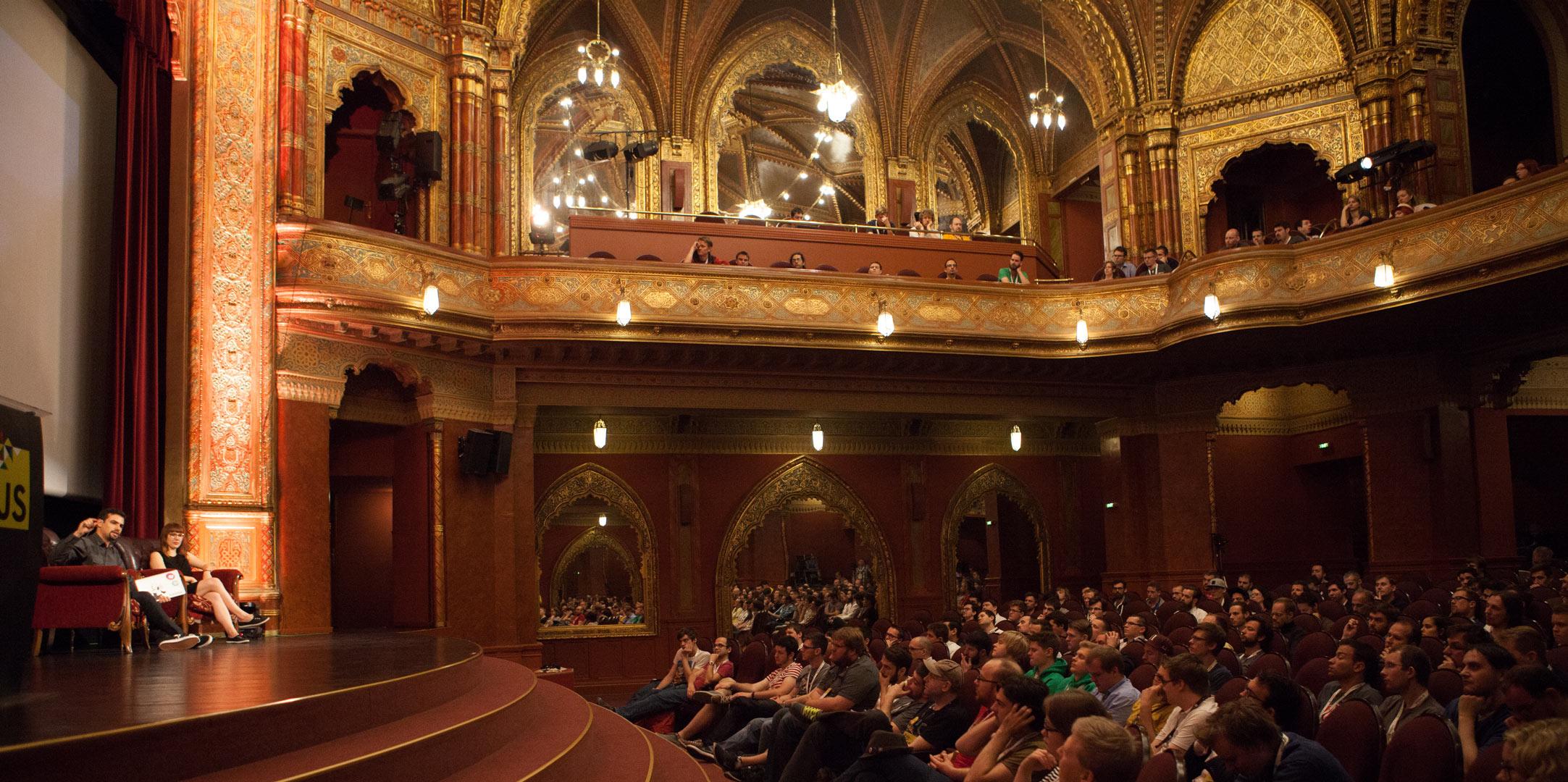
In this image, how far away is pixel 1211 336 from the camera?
46.6 ft

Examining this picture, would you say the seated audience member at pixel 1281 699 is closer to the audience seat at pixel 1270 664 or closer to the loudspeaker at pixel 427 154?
the audience seat at pixel 1270 664

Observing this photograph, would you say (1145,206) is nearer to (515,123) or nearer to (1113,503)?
(1113,503)

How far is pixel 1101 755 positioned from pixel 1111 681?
8.16 feet

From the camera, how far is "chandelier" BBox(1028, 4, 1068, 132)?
14930mm

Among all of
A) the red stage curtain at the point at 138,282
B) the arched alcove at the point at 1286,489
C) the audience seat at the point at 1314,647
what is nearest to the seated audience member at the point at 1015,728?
the audience seat at the point at 1314,647

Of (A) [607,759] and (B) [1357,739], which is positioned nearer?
(B) [1357,739]

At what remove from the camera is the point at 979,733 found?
5.61m

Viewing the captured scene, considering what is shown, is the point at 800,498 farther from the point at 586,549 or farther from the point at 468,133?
the point at 468,133

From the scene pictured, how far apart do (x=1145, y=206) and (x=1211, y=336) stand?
3.40 m

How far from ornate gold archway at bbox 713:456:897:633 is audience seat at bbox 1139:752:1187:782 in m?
11.9

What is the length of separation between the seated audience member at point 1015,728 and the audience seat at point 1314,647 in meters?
2.71

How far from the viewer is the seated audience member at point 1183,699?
5.00 metres

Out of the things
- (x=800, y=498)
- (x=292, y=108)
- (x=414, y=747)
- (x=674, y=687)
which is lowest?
(x=674, y=687)

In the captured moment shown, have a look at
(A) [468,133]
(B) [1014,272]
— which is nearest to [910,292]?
(B) [1014,272]
